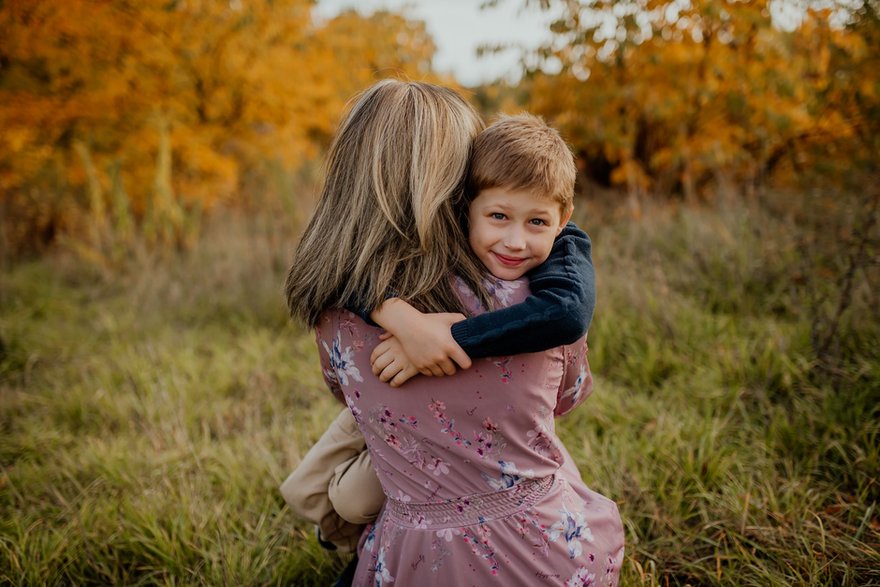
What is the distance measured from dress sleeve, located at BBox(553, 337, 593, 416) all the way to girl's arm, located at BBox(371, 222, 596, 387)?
170 mm

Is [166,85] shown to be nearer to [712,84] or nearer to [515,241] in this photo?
[712,84]

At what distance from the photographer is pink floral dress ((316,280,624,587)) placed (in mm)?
1364

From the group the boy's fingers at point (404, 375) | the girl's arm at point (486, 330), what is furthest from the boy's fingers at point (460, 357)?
the boy's fingers at point (404, 375)

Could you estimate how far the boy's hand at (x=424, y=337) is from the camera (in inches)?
50.6

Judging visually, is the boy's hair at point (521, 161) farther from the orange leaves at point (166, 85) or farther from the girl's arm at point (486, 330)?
the orange leaves at point (166, 85)

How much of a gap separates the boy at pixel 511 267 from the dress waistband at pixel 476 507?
28 centimetres

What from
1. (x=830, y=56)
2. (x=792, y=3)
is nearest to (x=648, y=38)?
(x=792, y=3)

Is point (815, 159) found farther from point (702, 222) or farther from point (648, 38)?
point (648, 38)

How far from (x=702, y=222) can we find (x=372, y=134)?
4.00 m

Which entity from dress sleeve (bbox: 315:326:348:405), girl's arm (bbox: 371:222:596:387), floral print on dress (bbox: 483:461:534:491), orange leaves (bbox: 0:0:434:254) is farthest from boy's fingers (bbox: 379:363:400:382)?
orange leaves (bbox: 0:0:434:254)

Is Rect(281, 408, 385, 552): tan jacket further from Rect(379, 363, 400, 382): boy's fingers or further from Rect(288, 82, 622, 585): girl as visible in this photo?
Rect(379, 363, 400, 382): boy's fingers

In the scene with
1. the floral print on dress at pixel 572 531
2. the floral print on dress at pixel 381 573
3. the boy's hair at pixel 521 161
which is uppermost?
the boy's hair at pixel 521 161

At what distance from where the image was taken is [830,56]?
4.41m

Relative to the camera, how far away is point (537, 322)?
4.13 feet
